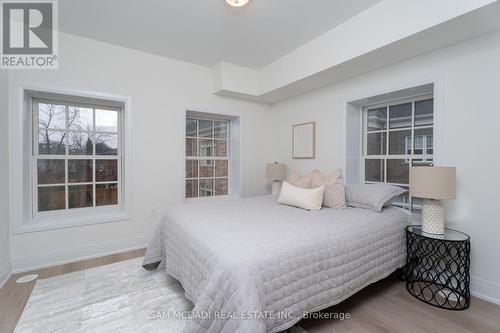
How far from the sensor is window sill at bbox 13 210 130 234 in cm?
248

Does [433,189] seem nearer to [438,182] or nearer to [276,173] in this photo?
[438,182]

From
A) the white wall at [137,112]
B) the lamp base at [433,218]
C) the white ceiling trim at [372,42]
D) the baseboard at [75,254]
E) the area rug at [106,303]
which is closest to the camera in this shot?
the area rug at [106,303]

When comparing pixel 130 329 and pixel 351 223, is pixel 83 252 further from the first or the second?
pixel 351 223

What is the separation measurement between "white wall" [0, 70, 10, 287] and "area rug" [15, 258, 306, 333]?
0.46 m

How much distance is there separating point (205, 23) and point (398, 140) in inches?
102

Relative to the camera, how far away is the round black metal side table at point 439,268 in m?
1.88

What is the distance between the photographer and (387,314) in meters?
1.76

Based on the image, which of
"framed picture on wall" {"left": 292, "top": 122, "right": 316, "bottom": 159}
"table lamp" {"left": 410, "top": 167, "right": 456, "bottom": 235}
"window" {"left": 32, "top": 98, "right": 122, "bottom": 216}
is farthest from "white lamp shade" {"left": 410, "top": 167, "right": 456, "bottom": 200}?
"window" {"left": 32, "top": 98, "right": 122, "bottom": 216}

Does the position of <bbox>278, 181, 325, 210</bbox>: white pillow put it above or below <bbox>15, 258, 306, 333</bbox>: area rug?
above

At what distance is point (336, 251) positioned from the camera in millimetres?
1598

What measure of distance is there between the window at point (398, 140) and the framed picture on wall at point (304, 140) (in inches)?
27.2

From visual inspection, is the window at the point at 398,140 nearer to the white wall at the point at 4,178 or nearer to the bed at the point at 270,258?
the bed at the point at 270,258

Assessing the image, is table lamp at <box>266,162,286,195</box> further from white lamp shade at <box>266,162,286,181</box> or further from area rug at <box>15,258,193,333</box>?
area rug at <box>15,258,193,333</box>

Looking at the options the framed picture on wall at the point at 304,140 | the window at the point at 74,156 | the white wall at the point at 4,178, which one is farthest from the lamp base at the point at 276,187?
the white wall at the point at 4,178
